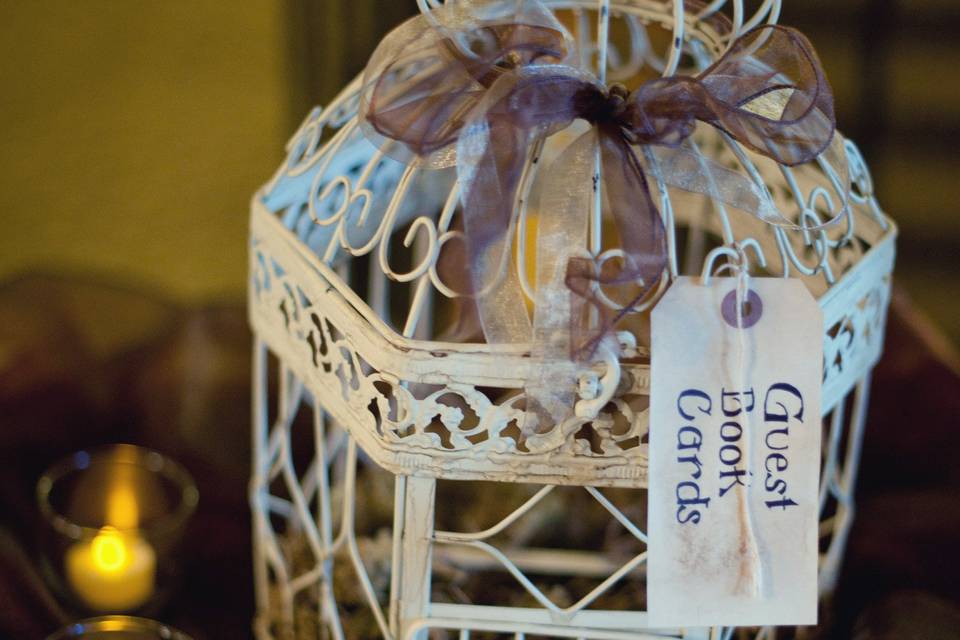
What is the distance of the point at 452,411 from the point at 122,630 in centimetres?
29

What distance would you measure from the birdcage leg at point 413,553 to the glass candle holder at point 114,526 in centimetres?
24

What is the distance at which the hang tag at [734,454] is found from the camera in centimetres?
55

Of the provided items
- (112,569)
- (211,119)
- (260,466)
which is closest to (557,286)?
(260,466)

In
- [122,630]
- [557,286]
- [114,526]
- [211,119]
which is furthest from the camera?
[211,119]

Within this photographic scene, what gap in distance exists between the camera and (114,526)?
0.81 metres

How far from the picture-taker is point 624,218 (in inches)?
21.5

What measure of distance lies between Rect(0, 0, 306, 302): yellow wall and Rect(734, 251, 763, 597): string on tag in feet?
3.62

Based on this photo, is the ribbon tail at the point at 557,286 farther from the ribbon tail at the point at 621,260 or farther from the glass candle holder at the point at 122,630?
the glass candle holder at the point at 122,630

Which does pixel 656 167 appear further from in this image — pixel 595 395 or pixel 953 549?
pixel 953 549

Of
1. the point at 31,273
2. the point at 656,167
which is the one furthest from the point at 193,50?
the point at 656,167

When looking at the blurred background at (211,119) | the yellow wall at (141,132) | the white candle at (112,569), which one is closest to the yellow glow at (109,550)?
the white candle at (112,569)

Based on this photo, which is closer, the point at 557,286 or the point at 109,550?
the point at 557,286

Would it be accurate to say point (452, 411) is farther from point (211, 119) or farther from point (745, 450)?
point (211, 119)

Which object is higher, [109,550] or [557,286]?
[557,286]
